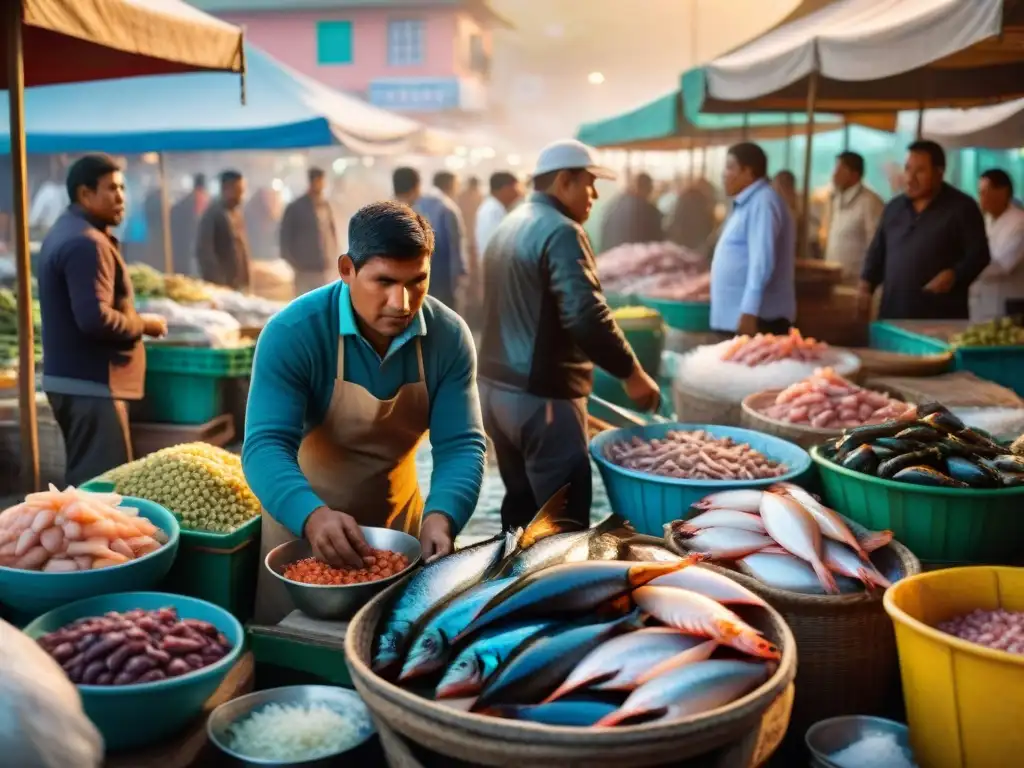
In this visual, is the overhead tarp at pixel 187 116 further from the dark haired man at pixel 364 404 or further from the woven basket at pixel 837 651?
the woven basket at pixel 837 651

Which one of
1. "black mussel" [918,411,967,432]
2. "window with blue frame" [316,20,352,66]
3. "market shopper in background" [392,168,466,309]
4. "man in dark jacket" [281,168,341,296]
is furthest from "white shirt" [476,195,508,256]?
"window with blue frame" [316,20,352,66]

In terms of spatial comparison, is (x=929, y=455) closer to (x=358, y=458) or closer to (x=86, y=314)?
(x=358, y=458)

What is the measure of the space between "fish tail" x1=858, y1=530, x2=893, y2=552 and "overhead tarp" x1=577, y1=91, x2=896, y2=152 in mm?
9165

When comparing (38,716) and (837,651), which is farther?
(837,651)

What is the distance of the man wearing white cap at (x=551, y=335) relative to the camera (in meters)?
4.75

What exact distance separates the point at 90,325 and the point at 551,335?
2512 mm

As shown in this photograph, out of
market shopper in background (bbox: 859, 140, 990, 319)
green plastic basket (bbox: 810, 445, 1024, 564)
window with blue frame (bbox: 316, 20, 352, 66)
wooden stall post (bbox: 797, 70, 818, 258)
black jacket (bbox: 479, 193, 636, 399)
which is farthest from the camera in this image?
window with blue frame (bbox: 316, 20, 352, 66)

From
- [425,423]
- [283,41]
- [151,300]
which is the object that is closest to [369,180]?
[283,41]

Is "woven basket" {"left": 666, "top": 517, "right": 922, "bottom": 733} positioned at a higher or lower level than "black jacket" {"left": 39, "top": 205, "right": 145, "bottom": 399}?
lower

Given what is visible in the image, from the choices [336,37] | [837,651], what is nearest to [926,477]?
[837,651]

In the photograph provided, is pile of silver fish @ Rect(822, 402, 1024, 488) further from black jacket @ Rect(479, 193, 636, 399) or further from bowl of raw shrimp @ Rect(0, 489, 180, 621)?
bowl of raw shrimp @ Rect(0, 489, 180, 621)

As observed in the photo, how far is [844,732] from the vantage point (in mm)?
2334

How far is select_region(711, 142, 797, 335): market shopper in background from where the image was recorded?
640cm

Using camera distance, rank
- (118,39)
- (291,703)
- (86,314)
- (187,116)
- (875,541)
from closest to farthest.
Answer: (291,703) < (875,541) < (118,39) < (86,314) < (187,116)
